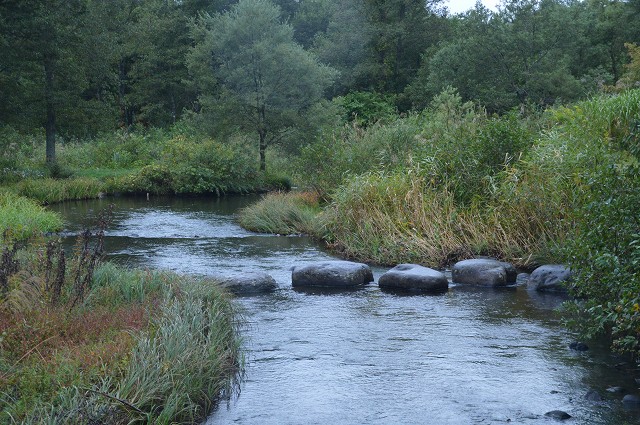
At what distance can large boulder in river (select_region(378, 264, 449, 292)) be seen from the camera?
11469 millimetres

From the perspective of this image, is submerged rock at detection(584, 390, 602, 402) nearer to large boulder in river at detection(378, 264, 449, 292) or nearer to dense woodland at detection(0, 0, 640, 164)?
large boulder in river at detection(378, 264, 449, 292)

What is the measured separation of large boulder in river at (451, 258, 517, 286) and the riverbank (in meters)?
4.46

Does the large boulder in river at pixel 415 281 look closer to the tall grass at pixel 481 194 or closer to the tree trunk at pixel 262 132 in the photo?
the tall grass at pixel 481 194

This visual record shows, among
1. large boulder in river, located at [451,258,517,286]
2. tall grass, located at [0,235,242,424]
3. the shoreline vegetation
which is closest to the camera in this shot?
tall grass, located at [0,235,242,424]

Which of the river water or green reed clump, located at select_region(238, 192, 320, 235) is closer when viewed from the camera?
the river water

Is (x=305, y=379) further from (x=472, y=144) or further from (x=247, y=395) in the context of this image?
(x=472, y=144)

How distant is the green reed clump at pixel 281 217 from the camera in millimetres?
17906

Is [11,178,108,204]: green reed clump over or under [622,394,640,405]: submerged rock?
over

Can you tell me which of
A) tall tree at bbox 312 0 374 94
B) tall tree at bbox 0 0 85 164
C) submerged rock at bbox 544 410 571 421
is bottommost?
submerged rock at bbox 544 410 571 421

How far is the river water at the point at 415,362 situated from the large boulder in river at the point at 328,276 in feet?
1.04

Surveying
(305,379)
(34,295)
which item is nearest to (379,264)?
(305,379)

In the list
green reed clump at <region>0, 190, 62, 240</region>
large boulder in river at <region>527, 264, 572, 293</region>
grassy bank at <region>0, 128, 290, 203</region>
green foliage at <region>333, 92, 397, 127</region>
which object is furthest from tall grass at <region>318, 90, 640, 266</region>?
green foliage at <region>333, 92, 397, 127</region>

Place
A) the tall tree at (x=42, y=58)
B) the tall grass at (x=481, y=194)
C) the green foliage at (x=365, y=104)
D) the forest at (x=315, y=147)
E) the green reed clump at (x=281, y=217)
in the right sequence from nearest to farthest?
the forest at (x=315, y=147)
the tall grass at (x=481, y=194)
the green reed clump at (x=281, y=217)
the tall tree at (x=42, y=58)
the green foliage at (x=365, y=104)

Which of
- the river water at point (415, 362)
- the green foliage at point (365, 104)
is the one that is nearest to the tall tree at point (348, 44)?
the green foliage at point (365, 104)
